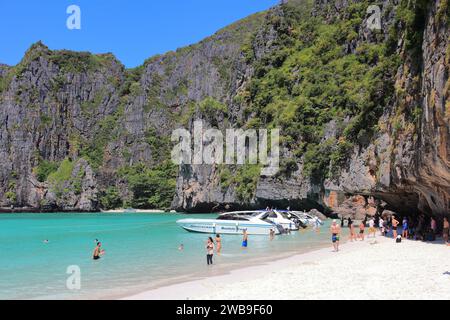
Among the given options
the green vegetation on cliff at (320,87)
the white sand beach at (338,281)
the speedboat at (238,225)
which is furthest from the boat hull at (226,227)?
the white sand beach at (338,281)

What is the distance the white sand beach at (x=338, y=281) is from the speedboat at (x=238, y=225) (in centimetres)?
1614

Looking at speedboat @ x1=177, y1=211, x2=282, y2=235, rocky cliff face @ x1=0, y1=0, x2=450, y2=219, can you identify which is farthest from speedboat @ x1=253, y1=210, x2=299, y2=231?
rocky cliff face @ x1=0, y1=0, x2=450, y2=219

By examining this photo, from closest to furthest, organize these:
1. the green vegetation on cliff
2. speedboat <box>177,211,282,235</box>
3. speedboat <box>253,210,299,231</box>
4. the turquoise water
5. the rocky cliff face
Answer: the turquoise water, the rocky cliff face, speedboat <box>177,211,282,235</box>, speedboat <box>253,210,299,231</box>, the green vegetation on cliff

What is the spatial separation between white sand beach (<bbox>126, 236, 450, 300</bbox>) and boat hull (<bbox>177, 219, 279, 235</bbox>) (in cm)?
1613

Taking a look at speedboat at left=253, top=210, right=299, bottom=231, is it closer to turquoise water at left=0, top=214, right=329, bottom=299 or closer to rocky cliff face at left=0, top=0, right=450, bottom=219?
turquoise water at left=0, top=214, right=329, bottom=299

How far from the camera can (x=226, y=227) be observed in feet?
120

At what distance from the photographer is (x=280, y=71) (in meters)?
78.2

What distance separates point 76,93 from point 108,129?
63.6ft

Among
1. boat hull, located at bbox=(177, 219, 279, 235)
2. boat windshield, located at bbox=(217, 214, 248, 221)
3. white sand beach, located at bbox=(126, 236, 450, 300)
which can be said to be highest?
white sand beach, located at bbox=(126, 236, 450, 300)

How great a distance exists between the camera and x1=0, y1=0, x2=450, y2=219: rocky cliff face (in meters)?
23.2

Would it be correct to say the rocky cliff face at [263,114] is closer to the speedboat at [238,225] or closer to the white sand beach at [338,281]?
the white sand beach at [338,281]
